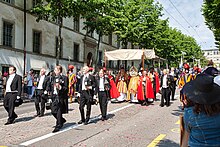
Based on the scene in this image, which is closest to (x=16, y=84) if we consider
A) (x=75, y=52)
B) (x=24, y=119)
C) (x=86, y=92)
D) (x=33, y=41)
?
(x=24, y=119)

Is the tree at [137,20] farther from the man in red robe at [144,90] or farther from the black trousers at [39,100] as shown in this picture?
the black trousers at [39,100]

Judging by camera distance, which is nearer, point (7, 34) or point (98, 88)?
point (98, 88)

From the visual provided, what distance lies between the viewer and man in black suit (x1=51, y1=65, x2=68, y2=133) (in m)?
7.66

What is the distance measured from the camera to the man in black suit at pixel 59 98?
7656mm

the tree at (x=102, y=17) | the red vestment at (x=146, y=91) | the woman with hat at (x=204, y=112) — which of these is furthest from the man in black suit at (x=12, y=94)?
the tree at (x=102, y=17)

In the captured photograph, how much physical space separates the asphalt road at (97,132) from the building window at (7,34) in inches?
498

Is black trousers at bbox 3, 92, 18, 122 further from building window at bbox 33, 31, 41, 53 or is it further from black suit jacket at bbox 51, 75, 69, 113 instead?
building window at bbox 33, 31, 41, 53

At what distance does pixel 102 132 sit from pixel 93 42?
2876cm

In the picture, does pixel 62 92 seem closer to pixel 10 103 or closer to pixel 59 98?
pixel 59 98

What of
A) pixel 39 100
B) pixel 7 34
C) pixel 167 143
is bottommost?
pixel 167 143

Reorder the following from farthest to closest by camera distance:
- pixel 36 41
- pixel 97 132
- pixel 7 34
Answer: pixel 36 41, pixel 7 34, pixel 97 132

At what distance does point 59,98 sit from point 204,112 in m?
5.76

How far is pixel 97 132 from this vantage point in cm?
757

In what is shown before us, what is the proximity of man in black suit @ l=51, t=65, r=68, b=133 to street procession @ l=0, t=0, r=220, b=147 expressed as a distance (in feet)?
0.09
